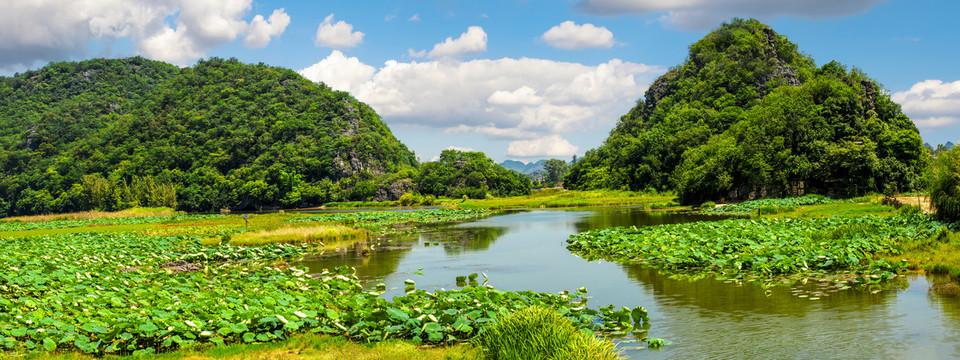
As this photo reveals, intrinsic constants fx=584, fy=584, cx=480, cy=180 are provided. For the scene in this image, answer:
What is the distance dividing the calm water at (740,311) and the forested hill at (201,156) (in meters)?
126

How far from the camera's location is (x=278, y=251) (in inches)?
1291

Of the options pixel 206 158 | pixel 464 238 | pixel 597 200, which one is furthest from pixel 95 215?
pixel 597 200

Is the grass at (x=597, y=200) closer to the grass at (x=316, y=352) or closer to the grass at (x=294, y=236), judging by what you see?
the grass at (x=294, y=236)

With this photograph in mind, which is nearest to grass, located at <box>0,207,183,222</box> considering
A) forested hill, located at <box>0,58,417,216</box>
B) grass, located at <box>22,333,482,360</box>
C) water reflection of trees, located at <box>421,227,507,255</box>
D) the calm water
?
forested hill, located at <box>0,58,417,216</box>

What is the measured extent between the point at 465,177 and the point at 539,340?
14787 cm

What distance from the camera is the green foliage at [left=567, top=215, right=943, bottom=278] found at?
20484mm

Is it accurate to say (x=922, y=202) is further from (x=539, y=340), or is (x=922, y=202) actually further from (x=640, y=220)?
(x=539, y=340)

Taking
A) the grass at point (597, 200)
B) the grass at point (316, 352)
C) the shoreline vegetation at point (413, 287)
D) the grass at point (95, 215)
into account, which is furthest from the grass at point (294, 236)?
the grass at point (95, 215)

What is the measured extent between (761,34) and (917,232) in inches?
5384

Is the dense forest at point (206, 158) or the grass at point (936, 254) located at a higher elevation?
the dense forest at point (206, 158)

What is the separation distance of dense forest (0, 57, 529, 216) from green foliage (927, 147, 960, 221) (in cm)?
12559

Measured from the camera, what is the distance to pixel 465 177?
157250mm

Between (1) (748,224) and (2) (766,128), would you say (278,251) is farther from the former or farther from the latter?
(2) (766,128)

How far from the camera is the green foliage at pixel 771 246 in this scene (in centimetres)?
2048
